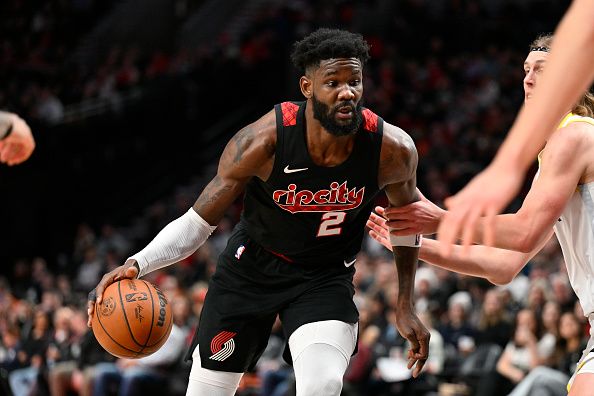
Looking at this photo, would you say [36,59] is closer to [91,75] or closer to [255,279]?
[91,75]

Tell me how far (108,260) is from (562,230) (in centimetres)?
1156

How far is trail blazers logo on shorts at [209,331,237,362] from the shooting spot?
449 centimetres

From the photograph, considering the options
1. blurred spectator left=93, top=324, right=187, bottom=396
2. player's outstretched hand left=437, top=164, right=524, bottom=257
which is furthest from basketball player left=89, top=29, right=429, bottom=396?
blurred spectator left=93, top=324, right=187, bottom=396

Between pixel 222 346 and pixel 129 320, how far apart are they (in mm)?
475

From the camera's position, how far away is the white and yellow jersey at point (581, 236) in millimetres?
3383

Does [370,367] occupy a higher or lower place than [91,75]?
higher

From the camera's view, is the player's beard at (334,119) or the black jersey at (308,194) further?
the black jersey at (308,194)

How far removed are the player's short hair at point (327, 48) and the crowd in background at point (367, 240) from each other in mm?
3226

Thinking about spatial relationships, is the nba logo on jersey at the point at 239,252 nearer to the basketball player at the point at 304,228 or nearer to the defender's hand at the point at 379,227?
the basketball player at the point at 304,228

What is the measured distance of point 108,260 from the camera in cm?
1441

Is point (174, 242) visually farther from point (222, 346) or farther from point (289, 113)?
point (289, 113)

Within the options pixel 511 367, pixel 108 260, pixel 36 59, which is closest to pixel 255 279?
pixel 511 367

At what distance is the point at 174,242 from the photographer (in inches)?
175

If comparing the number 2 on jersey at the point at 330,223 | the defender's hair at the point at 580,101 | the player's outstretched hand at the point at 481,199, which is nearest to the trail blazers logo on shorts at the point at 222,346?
the number 2 on jersey at the point at 330,223
